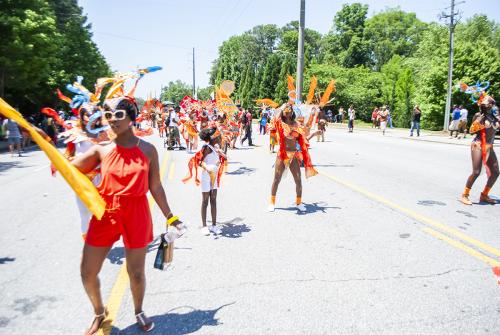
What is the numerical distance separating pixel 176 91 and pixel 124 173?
108739 mm

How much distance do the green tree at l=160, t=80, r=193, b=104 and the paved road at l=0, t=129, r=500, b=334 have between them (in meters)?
94.0

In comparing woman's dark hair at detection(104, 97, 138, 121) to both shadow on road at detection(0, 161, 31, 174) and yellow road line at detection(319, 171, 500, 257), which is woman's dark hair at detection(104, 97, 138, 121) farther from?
shadow on road at detection(0, 161, 31, 174)

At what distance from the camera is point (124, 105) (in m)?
2.97

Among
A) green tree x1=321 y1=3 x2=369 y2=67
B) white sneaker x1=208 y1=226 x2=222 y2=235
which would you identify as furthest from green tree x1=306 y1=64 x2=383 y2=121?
white sneaker x1=208 y1=226 x2=222 y2=235

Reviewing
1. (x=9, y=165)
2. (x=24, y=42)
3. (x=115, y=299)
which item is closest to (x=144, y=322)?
(x=115, y=299)

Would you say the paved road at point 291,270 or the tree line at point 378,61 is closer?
the paved road at point 291,270

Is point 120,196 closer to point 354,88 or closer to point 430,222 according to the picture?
point 430,222

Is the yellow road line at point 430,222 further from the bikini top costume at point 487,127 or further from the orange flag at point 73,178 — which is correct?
the orange flag at point 73,178

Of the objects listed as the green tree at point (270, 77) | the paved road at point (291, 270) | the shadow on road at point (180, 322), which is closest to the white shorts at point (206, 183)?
the paved road at point (291, 270)

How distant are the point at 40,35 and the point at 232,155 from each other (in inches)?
549

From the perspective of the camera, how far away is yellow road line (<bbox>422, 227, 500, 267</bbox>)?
4.29 meters

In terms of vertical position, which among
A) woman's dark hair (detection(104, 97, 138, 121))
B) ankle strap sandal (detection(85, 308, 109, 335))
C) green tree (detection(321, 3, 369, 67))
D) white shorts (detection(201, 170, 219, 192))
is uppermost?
green tree (detection(321, 3, 369, 67))

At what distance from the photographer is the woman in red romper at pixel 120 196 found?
2855 mm

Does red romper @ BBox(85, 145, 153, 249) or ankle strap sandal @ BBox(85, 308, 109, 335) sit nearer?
red romper @ BBox(85, 145, 153, 249)
